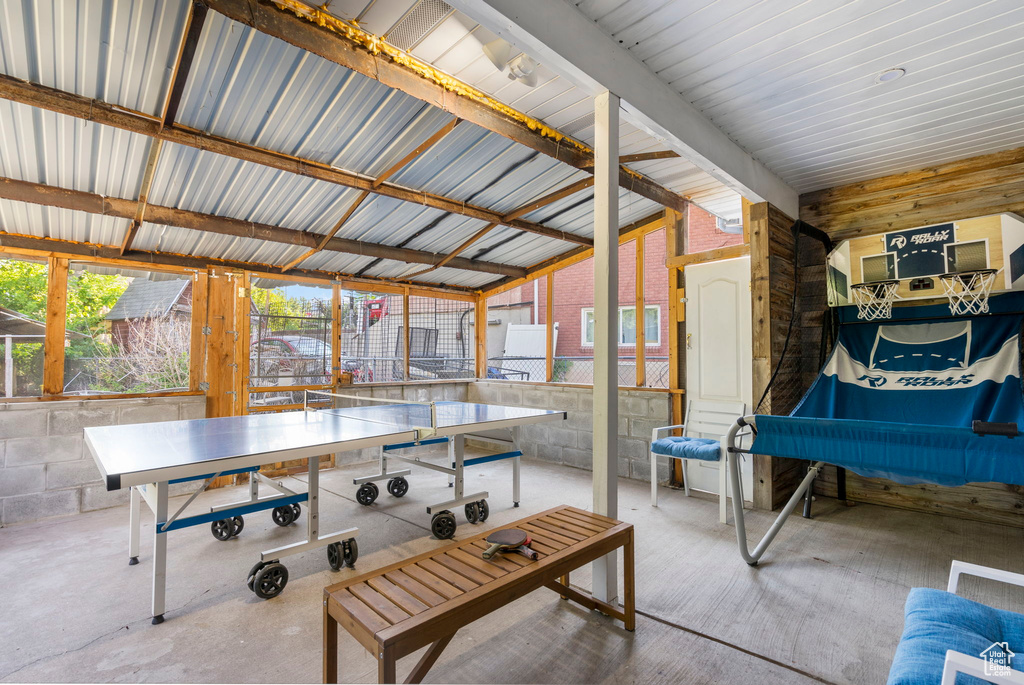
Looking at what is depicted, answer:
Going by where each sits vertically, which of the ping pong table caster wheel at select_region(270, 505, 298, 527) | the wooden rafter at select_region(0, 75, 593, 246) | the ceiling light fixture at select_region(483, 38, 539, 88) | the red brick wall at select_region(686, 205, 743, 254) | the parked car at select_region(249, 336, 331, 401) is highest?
the red brick wall at select_region(686, 205, 743, 254)

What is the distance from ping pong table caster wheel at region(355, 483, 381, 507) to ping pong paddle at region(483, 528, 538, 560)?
249 cm

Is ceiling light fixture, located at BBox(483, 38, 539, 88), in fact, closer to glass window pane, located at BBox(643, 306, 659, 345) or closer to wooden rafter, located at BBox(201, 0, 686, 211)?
wooden rafter, located at BBox(201, 0, 686, 211)

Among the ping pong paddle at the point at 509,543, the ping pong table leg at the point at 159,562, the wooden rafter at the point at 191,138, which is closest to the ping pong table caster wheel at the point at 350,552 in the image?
the ping pong table leg at the point at 159,562

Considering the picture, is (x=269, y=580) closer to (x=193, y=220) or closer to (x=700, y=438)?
(x=193, y=220)

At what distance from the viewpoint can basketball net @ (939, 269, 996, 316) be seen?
3363 millimetres

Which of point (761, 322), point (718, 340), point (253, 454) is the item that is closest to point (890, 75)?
point (761, 322)

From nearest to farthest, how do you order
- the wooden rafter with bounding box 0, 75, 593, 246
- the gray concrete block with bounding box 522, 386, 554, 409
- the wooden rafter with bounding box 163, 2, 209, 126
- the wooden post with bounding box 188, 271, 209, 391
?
the wooden rafter with bounding box 163, 2, 209, 126, the wooden rafter with bounding box 0, 75, 593, 246, the wooden post with bounding box 188, 271, 209, 391, the gray concrete block with bounding box 522, 386, 554, 409

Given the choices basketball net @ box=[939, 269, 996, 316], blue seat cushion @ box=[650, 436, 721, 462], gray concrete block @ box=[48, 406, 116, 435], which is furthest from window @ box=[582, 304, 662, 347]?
gray concrete block @ box=[48, 406, 116, 435]

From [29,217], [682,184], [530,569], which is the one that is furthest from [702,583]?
[29,217]

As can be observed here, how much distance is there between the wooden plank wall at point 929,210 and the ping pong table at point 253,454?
305 centimetres

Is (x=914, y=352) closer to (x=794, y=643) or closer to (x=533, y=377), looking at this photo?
(x=794, y=643)

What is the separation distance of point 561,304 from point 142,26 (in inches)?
225

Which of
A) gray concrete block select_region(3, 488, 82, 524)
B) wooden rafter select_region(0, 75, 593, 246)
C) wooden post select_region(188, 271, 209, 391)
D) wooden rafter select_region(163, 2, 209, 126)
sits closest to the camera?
wooden rafter select_region(163, 2, 209, 126)

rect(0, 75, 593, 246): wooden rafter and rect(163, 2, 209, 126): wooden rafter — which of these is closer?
rect(163, 2, 209, 126): wooden rafter
